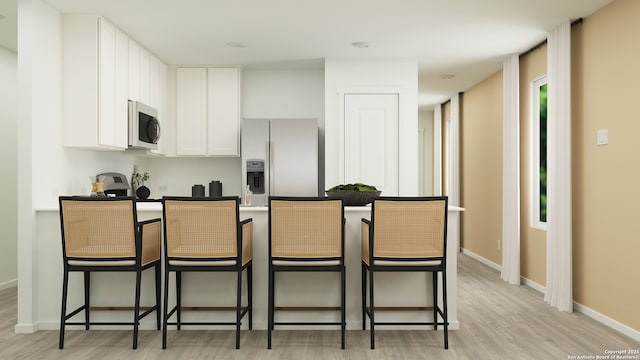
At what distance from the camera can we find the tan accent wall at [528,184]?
4984 mm

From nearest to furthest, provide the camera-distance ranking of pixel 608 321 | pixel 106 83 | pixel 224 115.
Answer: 1. pixel 608 321
2. pixel 106 83
3. pixel 224 115

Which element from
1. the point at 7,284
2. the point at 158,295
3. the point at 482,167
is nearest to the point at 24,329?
the point at 158,295

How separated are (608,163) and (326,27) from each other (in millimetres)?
2657

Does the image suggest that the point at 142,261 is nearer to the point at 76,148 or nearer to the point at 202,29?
the point at 76,148

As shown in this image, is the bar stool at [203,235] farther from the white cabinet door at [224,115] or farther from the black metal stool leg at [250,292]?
the white cabinet door at [224,115]

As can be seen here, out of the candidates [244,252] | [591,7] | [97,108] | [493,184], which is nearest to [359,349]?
[244,252]

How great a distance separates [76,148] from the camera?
4234 mm

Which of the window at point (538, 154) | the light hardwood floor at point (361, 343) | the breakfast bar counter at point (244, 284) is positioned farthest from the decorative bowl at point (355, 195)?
the window at point (538, 154)

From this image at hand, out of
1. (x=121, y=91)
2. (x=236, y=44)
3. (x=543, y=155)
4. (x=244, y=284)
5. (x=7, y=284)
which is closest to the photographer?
(x=244, y=284)

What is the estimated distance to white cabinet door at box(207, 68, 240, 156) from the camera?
579 cm

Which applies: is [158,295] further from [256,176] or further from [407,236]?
[256,176]

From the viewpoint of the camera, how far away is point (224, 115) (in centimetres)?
580

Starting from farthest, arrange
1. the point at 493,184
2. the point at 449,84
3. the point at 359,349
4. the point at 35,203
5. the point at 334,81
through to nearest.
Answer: the point at 449,84, the point at 493,184, the point at 334,81, the point at 35,203, the point at 359,349

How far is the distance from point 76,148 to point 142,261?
164cm
